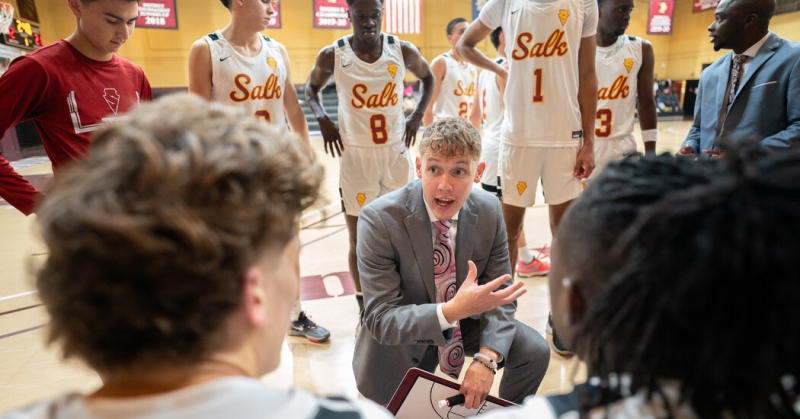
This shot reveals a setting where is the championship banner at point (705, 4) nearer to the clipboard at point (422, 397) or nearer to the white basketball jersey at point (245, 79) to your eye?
the white basketball jersey at point (245, 79)

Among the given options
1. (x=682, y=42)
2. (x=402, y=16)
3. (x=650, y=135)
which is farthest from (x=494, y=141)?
(x=682, y=42)

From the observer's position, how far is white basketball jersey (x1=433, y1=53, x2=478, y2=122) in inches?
201

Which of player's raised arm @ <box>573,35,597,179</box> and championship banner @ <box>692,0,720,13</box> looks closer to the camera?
player's raised arm @ <box>573,35,597,179</box>

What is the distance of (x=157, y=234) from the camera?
0.55m

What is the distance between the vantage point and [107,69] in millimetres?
2021

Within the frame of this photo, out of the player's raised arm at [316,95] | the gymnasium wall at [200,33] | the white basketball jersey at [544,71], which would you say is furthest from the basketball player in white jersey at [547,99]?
the gymnasium wall at [200,33]

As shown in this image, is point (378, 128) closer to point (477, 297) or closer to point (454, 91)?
point (454, 91)

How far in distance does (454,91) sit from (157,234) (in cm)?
485

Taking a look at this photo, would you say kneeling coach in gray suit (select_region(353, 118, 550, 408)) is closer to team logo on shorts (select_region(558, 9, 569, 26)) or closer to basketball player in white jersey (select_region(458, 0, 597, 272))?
basketball player in white jersey (select_region(458, 0, 597, 272))

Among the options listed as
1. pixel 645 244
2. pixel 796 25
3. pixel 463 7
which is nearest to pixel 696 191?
pixel 645 244

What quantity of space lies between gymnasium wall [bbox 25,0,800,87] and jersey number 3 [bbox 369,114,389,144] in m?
12.9

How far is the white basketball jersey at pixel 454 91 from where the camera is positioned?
5102 mm

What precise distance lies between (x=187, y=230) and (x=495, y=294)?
1.24 m

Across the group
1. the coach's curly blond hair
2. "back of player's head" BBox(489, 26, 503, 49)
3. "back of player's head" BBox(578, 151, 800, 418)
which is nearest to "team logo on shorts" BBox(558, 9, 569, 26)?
"back of player's head" BBox(489, 26, 503, 49)
